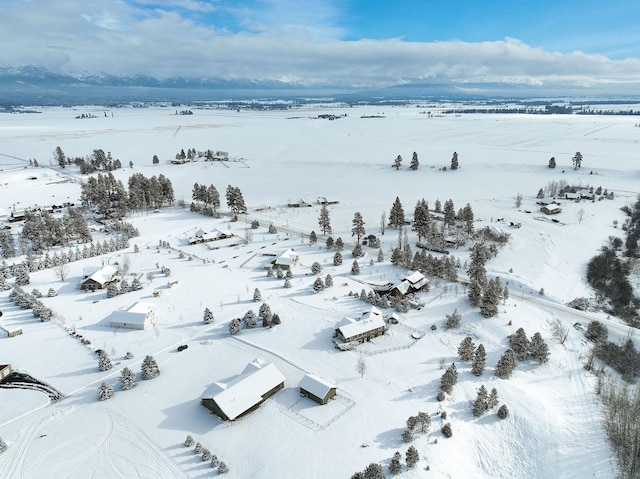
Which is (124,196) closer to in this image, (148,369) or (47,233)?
(47,233)

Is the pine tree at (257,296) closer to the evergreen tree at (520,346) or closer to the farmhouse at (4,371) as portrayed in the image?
the farmhouse at (4,371)

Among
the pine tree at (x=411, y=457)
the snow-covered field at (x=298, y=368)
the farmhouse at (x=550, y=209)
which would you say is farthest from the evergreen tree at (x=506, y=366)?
the farmhouse at (x=550, y=209)

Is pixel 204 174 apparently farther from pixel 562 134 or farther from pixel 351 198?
pixel 562 134

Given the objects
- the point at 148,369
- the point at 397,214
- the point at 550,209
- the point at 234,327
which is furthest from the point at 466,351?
the point at 550,209

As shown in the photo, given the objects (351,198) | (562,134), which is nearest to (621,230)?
(351,198)

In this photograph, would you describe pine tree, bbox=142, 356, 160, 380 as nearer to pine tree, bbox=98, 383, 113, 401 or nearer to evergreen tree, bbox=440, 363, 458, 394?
pine tree, bbox=98, 383, 113, 401

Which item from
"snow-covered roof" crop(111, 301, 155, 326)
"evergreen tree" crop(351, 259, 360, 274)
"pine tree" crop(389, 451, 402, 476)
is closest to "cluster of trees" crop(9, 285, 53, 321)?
"snow-covered roof" crop(111, 301, 155, 326)
